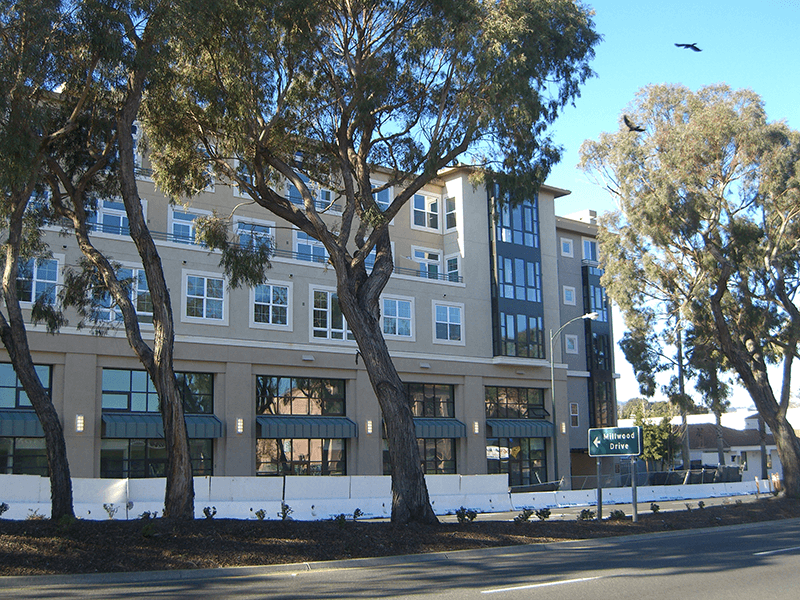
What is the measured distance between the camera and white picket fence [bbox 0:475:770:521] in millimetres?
21453

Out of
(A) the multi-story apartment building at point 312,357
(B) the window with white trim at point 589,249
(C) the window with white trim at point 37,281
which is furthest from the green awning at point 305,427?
(B) the window with white trim at point 589,249

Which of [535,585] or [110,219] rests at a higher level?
[110,219]

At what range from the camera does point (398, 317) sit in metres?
40.3

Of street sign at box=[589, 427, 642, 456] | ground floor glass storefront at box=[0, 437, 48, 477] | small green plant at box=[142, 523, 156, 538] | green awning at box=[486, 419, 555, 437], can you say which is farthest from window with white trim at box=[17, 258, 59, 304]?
green awning at box=[486, 419, 555, 437]

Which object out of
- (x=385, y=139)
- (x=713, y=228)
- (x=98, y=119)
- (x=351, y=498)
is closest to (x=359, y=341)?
(x=385, y=139)

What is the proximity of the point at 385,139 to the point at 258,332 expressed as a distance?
18.5 meters

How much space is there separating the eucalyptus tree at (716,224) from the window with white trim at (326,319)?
514 inches

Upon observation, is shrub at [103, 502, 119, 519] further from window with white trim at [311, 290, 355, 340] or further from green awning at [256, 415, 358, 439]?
window with white trim at [311, 290, 355, 340]

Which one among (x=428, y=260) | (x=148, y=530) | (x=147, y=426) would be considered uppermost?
(x=428, y=260)

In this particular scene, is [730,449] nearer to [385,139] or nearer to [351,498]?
[351,498]

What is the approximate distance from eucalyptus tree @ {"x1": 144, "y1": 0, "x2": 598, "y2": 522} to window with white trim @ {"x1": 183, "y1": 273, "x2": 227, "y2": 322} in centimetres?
1501

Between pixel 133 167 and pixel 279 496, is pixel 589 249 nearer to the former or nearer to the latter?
pixel 279 496

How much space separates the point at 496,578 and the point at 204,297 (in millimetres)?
25157

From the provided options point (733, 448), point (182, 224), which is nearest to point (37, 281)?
point (182, 224)
